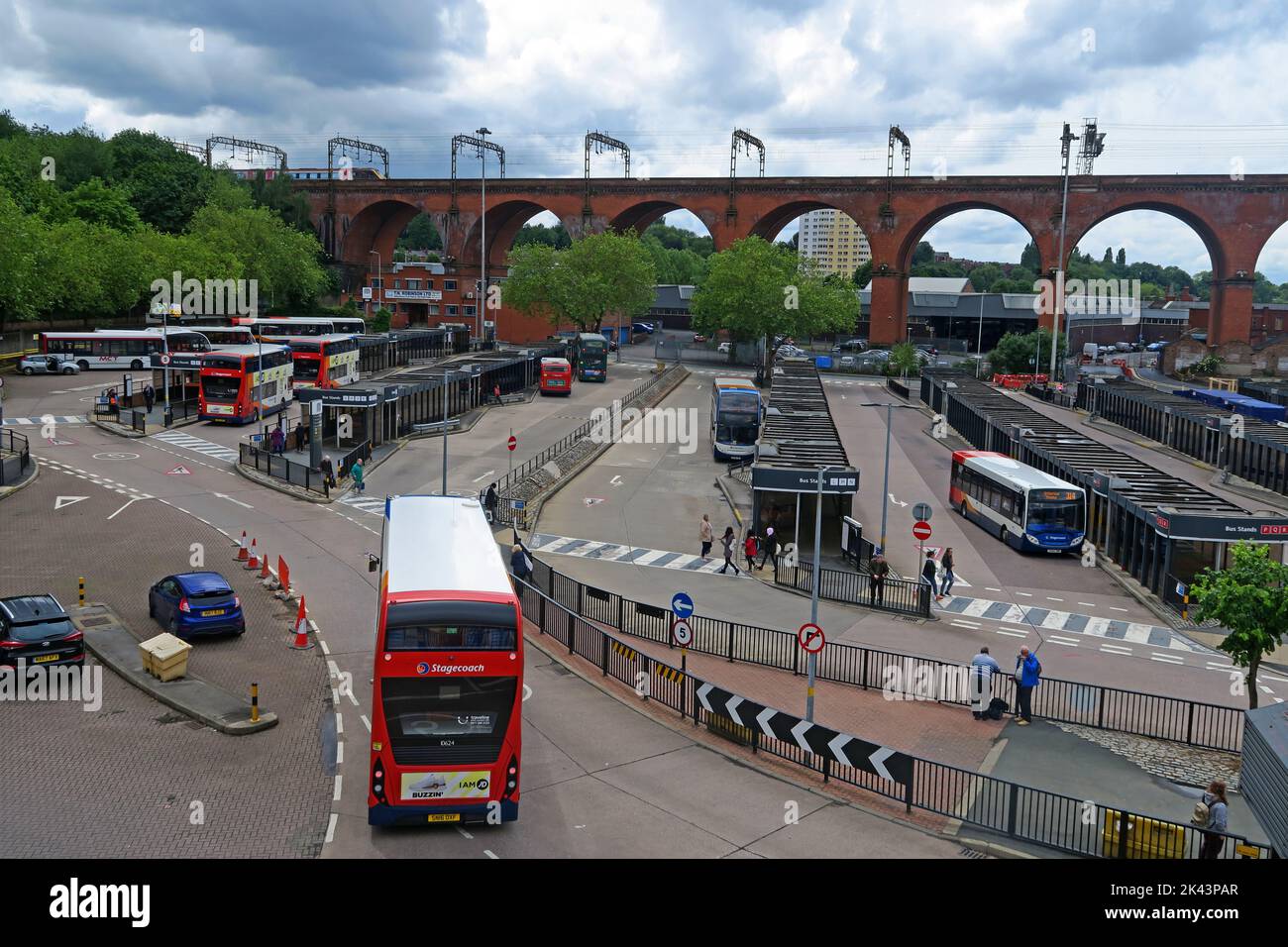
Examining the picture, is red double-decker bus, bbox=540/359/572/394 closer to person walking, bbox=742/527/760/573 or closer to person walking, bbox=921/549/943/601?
person walking, bbox=742/527/760/573

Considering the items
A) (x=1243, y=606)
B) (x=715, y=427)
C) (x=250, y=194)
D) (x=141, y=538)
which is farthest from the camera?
(x=250, y=194)

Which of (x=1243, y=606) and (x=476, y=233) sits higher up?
(x=476, y=233)

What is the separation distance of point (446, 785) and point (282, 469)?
106 feet

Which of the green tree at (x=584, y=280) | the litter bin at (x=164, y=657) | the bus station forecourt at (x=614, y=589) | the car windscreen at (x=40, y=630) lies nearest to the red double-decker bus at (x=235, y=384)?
the bus station forecourt at (x=614, y=589)

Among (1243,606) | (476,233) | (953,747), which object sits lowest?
(953,747)

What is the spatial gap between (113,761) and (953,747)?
14734mm

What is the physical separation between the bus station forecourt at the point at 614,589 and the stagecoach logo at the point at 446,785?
0.18 metres

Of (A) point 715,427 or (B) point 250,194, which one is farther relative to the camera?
(B) point 250,194

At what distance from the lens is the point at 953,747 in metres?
20.9

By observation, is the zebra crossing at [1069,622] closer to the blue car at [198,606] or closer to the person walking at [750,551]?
the person walking at [750,551]

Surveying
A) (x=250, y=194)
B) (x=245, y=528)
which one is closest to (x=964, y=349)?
(x=250, y=194)

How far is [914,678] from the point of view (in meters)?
24.4

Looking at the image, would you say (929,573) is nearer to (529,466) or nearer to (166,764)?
(166,764)

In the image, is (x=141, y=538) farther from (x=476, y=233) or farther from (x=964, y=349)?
(x=964, y=349)
